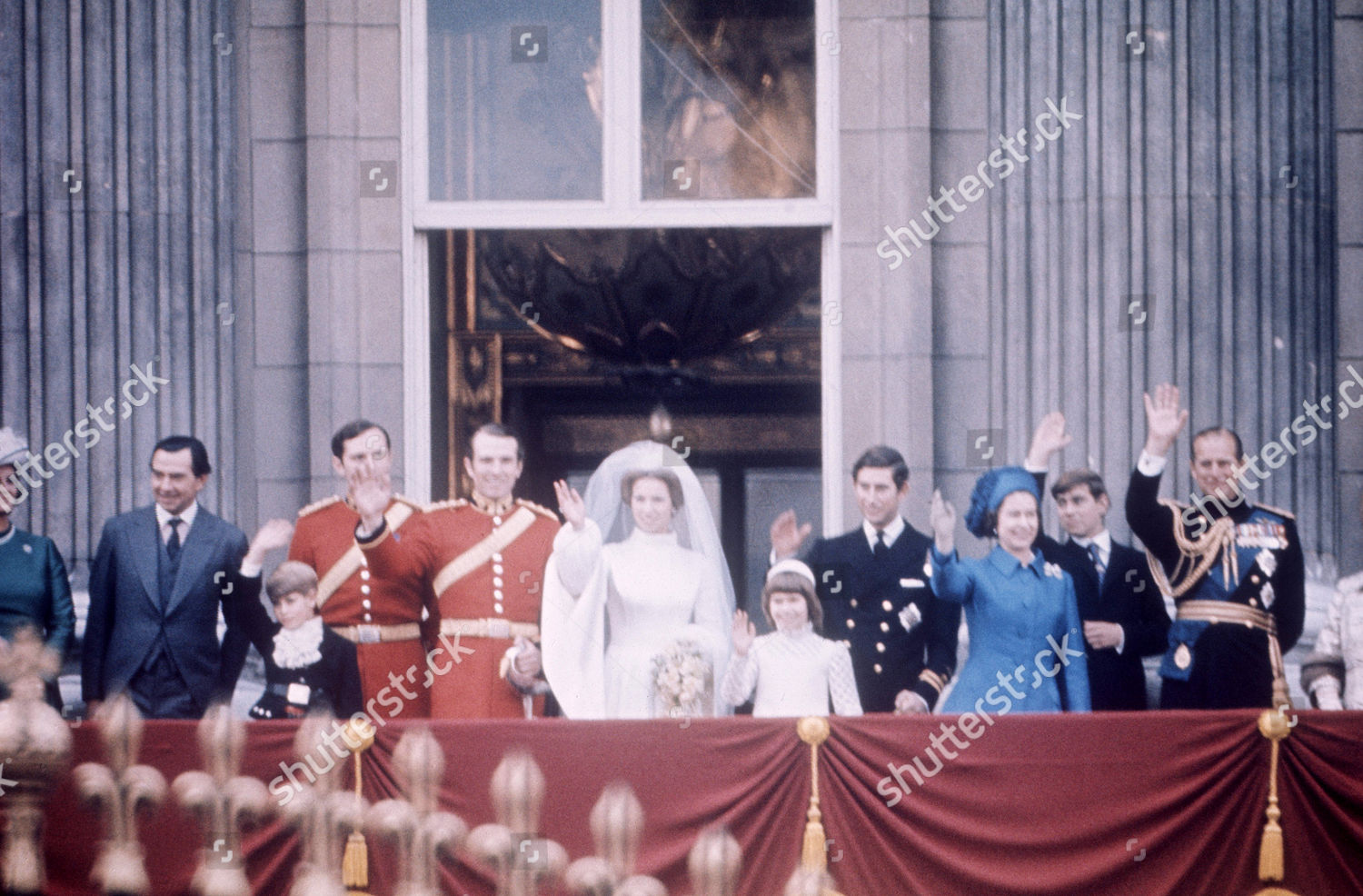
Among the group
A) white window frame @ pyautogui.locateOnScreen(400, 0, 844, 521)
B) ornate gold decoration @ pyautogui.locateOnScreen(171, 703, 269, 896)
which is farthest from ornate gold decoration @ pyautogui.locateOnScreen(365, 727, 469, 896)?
white window frame @ pyautogui.locateOnScreen(400, 0, 844, 521)

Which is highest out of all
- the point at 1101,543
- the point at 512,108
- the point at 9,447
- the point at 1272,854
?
the point at 512,108

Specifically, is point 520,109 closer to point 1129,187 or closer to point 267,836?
point 1129,187

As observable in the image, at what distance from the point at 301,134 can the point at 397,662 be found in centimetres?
293

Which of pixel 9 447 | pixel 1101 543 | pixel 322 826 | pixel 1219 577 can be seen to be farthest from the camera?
pixel 1101 543

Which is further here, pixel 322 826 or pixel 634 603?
pixel 634 603

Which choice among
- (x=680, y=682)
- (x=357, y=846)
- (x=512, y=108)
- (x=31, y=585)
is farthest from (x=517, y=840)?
(x=512, y=108)

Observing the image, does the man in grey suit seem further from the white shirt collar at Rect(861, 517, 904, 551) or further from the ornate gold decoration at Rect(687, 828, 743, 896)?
the ornate gold decoration at Rect(687, 828, 743, 896)

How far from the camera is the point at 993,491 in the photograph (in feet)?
20.4

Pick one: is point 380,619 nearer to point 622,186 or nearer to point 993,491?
point 993,491

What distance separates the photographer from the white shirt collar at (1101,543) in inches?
255

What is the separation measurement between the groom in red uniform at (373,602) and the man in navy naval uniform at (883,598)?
151 centimetres

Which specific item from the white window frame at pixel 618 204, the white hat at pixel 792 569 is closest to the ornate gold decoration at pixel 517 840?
the white hat at pixel 792 569

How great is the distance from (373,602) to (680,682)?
4.18ft

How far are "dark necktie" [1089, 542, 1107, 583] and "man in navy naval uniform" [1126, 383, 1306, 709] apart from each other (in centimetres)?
19
